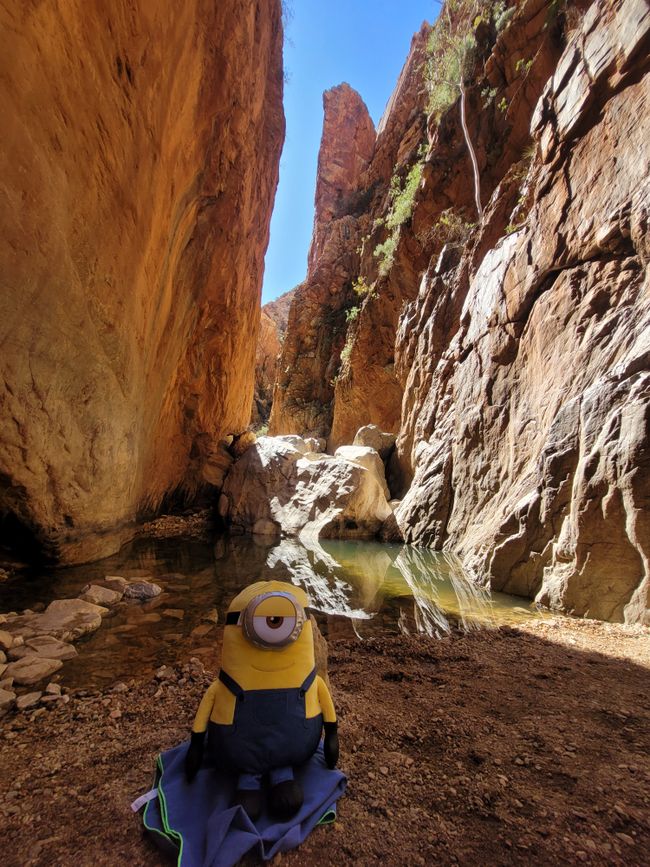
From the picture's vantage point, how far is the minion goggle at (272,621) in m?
1.70

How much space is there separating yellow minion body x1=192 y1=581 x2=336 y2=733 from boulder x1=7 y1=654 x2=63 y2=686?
1933 mm

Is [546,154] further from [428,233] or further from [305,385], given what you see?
[305,385]

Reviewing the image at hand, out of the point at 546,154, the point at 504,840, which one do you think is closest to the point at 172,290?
the point at 546,154

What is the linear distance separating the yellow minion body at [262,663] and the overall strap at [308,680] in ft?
0.03

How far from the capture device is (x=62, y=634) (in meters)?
3.52

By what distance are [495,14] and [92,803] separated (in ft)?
70.6

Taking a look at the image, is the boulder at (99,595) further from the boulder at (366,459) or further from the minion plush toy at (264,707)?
the boulder at (366,459)

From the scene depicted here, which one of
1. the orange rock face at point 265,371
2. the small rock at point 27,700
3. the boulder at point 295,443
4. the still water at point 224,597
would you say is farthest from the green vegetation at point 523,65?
the orange rock face at point 265,371

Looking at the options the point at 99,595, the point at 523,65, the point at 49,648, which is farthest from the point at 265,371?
the point at 49,648

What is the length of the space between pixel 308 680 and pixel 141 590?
3950 millimetres

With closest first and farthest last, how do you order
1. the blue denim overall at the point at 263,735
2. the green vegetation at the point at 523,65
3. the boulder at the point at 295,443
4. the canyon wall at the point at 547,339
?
the blue denim overall at the point at 263,735
the canyon wall at the point at 547,339
the green vegetation at the point at 523,65
the boulder at the point at 295,443

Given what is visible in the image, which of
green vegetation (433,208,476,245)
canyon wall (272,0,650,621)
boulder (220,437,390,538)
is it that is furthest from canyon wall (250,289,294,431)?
canyon wall (272,0,650,621)

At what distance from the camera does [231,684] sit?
1716mm

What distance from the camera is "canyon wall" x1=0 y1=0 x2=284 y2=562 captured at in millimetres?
4082
